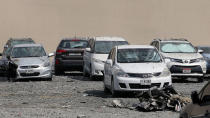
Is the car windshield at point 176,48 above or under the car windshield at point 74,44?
above

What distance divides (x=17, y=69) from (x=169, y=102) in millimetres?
11189

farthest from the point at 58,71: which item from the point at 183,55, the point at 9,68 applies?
the point at 183,55

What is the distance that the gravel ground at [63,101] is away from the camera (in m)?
14.5

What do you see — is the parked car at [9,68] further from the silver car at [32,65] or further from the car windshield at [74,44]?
the car windshield at [74,44]

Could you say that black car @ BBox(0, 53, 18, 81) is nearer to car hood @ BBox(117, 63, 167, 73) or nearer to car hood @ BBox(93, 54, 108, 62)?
car hood @ BBox(93, 54, 108, 62)

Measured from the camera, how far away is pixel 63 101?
58.2ft

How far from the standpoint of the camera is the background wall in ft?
212

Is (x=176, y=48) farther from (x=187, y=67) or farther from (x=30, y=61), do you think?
(x=30, y=61)

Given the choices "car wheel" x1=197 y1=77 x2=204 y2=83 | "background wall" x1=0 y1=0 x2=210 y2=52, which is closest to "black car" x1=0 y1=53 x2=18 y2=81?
"car wheel" x1=197 y1=77 x2=204 y2=83

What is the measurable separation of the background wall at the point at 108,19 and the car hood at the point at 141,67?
44.4m

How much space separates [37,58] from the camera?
26.6 m

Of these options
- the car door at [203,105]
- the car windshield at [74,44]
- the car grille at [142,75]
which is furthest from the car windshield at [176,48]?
the car door at [203,105]

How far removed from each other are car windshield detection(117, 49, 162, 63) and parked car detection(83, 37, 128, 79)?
17.2 feet

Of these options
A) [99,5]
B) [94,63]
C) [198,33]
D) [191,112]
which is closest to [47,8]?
[99,5]
